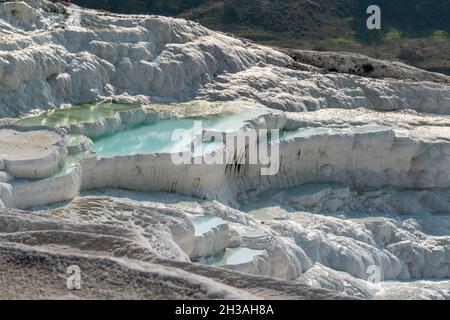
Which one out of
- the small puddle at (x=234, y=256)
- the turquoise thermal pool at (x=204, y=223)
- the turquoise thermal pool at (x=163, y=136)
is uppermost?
the turquoise thermal pool at (x=163, y=136)

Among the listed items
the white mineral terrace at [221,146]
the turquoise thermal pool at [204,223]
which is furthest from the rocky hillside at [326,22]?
the turquoise thermal pool at [204,223]

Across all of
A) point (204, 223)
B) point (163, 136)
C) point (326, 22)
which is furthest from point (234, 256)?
point (326, 22)

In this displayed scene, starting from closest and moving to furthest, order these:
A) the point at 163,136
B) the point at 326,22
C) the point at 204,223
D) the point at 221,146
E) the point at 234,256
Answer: the point at 234,256
the point at 204,223
the point at 221,146
the point at 163,136
the point at 326,22

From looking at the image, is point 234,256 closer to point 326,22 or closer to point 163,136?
point 163,136

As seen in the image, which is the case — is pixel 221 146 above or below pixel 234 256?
above

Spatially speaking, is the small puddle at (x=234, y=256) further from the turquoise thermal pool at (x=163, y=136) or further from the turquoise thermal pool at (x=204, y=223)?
the turquoise thermal pool at (x=163, y=136)

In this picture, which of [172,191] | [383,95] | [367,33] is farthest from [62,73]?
[367,33]

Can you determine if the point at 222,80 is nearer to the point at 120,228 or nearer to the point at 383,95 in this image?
the point at 383,95

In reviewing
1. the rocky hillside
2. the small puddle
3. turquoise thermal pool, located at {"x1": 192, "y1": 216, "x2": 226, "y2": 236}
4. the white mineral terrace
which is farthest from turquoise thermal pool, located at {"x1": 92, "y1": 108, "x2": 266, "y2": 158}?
the rocky hillside
